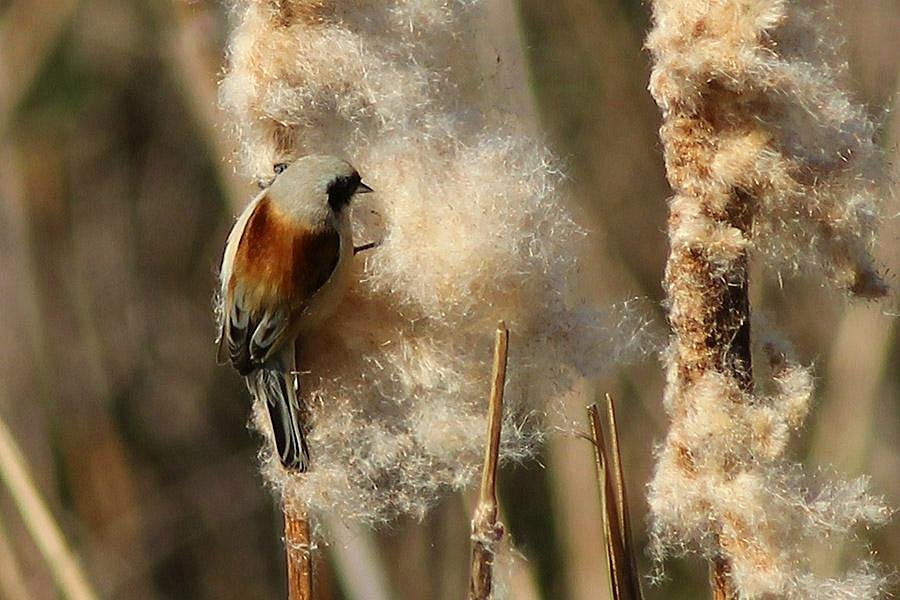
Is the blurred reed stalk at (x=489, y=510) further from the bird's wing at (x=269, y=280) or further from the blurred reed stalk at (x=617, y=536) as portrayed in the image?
the bird's wing at (x=269, y=280)

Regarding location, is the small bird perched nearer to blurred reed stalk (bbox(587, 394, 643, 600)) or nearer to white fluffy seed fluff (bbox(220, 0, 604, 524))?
white fluffy seed fluff (bbox(220, 0, 604, 524))

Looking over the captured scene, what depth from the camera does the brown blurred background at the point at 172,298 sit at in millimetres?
2268

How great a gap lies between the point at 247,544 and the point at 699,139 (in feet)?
6.35

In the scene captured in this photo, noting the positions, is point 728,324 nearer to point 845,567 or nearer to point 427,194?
point 427,194

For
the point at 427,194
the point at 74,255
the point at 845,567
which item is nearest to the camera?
the point at 427,194

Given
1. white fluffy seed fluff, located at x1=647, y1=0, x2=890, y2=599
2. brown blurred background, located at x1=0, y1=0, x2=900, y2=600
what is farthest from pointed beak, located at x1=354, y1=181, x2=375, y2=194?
brown blurred background, located at x1=0, y1=0, x2=900, y2=600

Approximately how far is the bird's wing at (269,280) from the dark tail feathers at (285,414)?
25 mm

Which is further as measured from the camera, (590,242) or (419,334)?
(590,242)

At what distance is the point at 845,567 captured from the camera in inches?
75.5

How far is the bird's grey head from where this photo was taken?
1.12m

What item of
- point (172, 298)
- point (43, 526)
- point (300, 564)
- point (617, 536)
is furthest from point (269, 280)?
point (172, 298)

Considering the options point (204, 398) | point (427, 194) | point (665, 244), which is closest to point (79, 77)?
point (204, 398)

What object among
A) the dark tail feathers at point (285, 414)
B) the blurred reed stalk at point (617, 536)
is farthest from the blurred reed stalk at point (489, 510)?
the dark tail feathers at point (285, 414)

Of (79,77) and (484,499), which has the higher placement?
(79,77)
